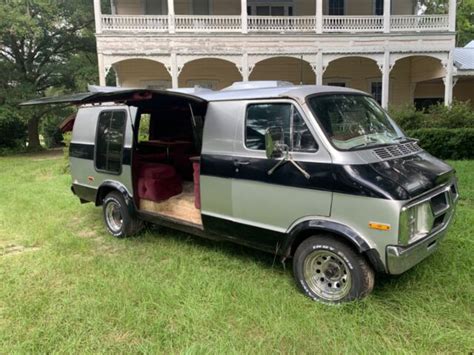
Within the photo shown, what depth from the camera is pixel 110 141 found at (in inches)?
232

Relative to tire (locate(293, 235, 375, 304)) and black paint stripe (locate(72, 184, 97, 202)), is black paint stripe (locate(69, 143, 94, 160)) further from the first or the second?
tire (locate(293, 235, 375, 304))

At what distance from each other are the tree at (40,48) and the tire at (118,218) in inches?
604

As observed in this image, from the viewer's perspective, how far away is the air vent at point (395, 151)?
375 cm

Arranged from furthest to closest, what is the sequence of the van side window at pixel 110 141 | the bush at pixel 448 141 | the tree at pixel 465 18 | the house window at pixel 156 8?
the tree at pixel 465 18
the house window at pixel 156 8
the bush at pixel 448 141
the van side window at pixel 110 141

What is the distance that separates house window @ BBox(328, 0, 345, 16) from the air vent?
655 inches

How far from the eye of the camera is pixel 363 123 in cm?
429

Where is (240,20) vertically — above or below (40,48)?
above

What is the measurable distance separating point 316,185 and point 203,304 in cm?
160

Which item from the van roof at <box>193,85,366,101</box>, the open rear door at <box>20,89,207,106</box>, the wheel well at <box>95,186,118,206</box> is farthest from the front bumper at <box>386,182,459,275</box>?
the wheel well at <box>95,186,118,206</box>

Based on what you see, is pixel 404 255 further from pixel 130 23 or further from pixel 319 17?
pixel 130 23

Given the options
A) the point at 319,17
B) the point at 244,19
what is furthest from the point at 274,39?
the point at 319,17

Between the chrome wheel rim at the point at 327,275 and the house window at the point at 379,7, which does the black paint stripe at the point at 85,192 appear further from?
the house window at the point at 379,7

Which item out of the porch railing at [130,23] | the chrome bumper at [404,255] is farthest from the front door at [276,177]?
the porch railing at [130,23]

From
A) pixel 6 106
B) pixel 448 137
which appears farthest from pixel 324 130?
pixel 6 106
